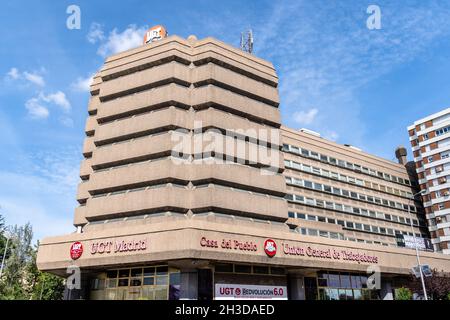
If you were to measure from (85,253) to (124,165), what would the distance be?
10538 mm

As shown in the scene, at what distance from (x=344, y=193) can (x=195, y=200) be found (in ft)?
111

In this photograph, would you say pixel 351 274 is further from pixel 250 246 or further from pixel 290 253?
pixel 250 246

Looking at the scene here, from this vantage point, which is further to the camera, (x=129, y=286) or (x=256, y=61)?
(x=256, y=61)

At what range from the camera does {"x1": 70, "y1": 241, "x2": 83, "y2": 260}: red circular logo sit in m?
34.4

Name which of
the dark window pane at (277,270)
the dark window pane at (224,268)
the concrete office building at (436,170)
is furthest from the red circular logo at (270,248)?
the concrete office building at (436,170)

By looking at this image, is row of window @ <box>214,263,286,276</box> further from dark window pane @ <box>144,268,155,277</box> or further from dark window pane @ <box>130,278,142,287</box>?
dark window pane @ <box>130,278,142,287</box>

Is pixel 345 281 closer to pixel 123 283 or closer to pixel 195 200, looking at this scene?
pixel 195 200

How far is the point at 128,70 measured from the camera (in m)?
45.7

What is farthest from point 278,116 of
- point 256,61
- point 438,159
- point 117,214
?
point 438,159

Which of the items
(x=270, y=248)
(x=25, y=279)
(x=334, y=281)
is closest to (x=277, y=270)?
(x=270, y=248)

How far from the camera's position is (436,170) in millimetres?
72750

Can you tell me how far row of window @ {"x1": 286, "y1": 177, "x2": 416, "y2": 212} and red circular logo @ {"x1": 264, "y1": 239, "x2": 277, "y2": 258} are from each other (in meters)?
22.0

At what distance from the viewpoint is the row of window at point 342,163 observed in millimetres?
58872

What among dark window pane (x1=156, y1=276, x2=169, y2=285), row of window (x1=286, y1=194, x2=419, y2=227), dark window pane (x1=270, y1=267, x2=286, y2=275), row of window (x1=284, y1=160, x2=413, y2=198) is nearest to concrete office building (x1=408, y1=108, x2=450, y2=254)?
row of window (x1=286, y1=194, x2=419, y2=227)
